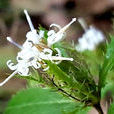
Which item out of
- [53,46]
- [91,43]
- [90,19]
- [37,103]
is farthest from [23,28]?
[53,46]

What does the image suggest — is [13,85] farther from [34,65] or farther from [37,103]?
[34,65]

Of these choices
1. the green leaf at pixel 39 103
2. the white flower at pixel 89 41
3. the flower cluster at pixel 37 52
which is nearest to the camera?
the flower cluster at pixel 37 52

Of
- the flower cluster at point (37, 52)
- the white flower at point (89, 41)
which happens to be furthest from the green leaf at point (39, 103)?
the white flower at point (89, 41)

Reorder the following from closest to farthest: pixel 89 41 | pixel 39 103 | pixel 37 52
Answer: pixel 37 52 → pixel 39 103 → pixel 89 41

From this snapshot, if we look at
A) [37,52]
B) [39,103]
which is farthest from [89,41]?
[37,52]

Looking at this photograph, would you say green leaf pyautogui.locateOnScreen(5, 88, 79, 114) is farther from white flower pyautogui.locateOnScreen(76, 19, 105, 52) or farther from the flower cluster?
white flower pyautogui.locateOnScreen(76, 19, 105, 52)

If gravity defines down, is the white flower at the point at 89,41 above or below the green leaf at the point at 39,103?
above

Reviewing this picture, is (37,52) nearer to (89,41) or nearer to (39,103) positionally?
(39,103)

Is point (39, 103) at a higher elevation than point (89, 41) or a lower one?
lower

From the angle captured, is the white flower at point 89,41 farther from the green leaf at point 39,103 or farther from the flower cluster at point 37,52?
the flower cluster at point 37,52
